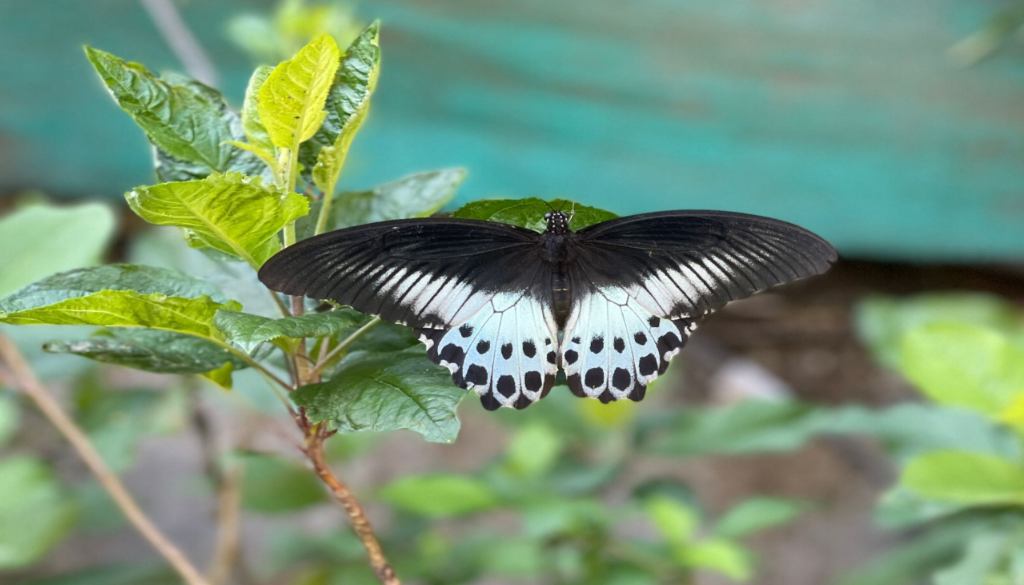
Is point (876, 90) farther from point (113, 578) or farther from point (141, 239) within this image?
point (113, 578)

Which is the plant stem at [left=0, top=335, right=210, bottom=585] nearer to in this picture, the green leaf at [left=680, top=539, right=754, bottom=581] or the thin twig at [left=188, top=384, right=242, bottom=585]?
the thin twig at [left=188, top=384, right=242, bottom=585]


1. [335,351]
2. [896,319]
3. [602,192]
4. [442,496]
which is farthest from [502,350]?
[602,192]

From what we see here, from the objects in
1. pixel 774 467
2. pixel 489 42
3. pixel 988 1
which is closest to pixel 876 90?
pixel 988 1

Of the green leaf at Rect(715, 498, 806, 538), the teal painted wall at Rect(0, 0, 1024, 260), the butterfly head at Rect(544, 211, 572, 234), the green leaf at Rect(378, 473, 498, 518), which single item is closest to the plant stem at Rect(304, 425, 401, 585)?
the butterfly head at Rect(544, 211, 572, 234)

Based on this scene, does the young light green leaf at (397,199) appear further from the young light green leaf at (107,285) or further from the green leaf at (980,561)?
the green leaf at (980,561)

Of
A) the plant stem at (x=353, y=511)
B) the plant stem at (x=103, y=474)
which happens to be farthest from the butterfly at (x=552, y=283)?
the plant stem at (x=103, y=474)
